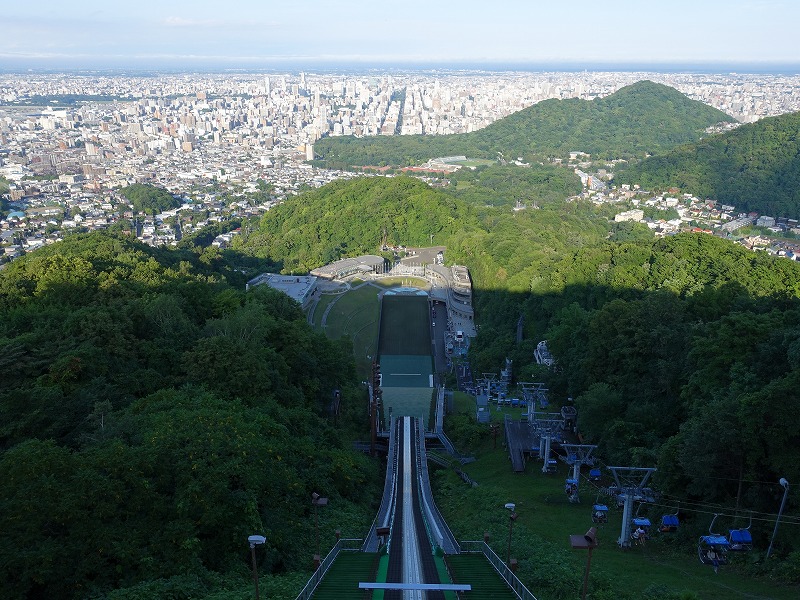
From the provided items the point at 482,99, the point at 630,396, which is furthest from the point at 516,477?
the point at 482,99

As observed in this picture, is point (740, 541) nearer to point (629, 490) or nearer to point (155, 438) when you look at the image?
point (629, 490)

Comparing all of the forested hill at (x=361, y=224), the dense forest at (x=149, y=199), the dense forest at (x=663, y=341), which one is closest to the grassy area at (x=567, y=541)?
the dense forest at (x=663, y=341)

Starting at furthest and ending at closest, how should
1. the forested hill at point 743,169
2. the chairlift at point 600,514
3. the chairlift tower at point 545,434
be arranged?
the forested hill at point 743,169 → the chairlift tower at point 545,434 → the chairlift at point 600,514

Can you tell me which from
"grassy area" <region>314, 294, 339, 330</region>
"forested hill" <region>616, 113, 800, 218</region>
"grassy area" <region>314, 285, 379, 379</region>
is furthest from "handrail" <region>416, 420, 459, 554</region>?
"forested hill" <region>616, 113, 800, 218</region>

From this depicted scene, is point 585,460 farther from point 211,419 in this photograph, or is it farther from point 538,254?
point 538,254

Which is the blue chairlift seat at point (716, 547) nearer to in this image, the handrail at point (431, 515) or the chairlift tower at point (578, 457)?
the handrail at point (431, 515)

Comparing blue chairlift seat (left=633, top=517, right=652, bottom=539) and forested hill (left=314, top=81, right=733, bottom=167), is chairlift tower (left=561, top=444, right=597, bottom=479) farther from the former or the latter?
forested hill (left=314, top=81, right=733, bottom=167)

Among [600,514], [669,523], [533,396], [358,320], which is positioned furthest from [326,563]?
[358,320]
